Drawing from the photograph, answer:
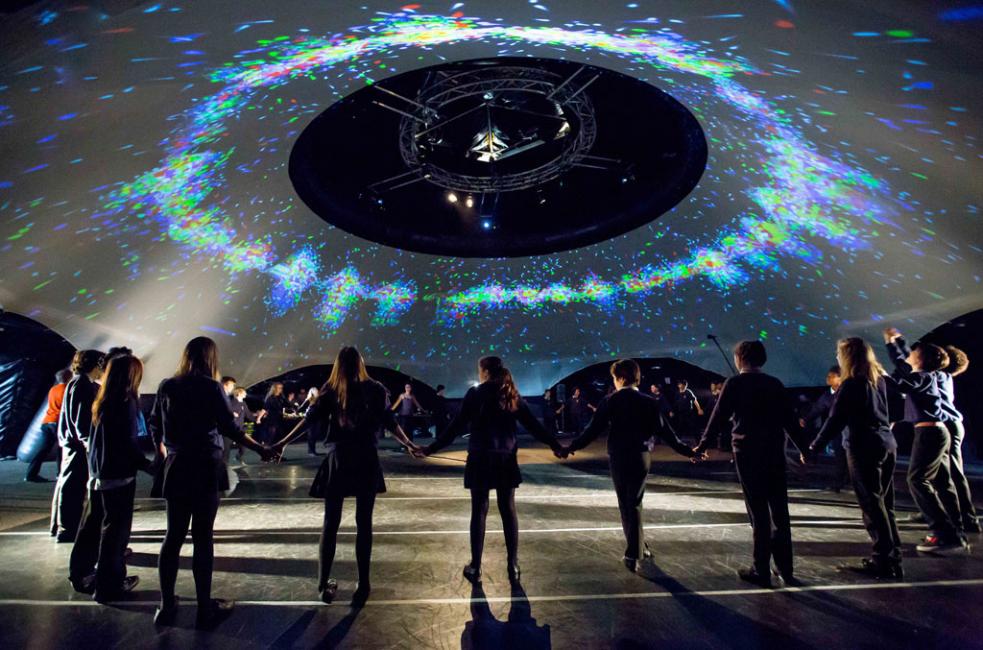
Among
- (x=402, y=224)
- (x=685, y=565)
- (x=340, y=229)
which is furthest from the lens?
(x=402, y=224)

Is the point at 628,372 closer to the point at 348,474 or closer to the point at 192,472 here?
→ the point at 348,474

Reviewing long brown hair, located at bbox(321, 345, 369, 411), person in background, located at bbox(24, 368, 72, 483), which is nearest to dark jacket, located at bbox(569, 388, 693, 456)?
long brown hair, located at bbox(321, 345, 369, 411)

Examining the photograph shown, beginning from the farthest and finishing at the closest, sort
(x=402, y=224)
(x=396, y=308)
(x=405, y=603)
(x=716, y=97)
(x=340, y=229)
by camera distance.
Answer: (x=396, y=308), (x=402, y=224), (x=340, y=229), (x=716, y=97), (x=405, y=603)

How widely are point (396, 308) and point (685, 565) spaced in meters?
9.94

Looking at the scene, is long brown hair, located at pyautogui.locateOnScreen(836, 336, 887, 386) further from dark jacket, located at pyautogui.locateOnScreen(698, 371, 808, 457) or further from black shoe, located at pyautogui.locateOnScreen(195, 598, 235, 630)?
black shoe, located at pyautogui.locateOnScreen(195, 598, 235, 630)

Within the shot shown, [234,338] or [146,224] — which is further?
[234,338]

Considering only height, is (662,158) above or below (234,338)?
above

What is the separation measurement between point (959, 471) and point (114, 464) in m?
5.94

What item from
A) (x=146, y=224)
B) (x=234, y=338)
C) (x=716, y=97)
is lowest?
(x=234, y=338)

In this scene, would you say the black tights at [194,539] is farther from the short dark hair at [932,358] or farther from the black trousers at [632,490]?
the short dark hair at [932,358]

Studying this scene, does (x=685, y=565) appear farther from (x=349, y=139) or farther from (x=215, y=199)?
(x=215, y=199)

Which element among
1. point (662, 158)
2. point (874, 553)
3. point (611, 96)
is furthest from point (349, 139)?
point (874, 553)

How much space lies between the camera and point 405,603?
2.65 meters

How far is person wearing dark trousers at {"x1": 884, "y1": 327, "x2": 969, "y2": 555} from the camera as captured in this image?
134 inches
